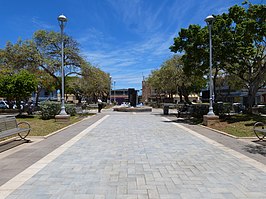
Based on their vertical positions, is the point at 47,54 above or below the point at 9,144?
above

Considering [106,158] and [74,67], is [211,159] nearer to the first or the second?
[106,158]

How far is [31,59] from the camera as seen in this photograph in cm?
2286

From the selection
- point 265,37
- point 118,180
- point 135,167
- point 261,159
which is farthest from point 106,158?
point 265,37

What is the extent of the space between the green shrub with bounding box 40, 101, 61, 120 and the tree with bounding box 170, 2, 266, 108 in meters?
9.97

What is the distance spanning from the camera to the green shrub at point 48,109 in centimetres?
1783

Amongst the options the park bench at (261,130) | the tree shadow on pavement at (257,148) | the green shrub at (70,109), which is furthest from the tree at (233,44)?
the green shrub at (70,109)

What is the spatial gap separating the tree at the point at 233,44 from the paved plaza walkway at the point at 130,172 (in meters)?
8.98

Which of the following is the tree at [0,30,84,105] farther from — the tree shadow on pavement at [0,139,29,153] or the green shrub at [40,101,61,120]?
the tree shadow on pavement at [0,139,29,153]

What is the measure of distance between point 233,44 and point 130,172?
41.5ft

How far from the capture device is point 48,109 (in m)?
17.9

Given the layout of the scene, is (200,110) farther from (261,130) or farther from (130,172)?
(130,172)

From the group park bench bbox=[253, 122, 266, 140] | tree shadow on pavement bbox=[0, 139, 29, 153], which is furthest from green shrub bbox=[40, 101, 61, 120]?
park bench bbox=[253, 122, 266, 140]

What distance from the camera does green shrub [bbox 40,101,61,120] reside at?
17.8 metres

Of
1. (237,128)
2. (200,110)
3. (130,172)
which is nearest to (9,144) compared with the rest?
(130,172)
